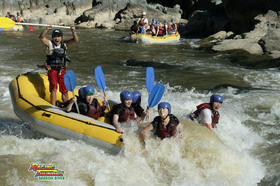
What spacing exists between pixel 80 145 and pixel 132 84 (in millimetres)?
3920

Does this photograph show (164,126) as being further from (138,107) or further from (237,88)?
(237,88)

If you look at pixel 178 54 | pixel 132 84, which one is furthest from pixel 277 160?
pixel 178 54

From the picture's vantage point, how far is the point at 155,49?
14125 mm

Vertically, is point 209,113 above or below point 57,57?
Answer: below

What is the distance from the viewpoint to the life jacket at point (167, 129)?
3.94 metres

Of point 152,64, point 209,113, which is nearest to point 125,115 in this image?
point 209,113

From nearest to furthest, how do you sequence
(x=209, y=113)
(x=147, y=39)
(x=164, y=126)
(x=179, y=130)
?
(x=164, y=126)
(x=179, y=130)
(x=209, y=113)
(x=147, y=39)

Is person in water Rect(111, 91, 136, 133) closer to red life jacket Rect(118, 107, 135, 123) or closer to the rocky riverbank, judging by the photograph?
red life jacket Rect(118, 107, 135, 123)

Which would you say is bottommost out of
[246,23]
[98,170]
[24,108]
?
[98,170]

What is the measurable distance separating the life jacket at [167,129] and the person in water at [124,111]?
0.57 metres

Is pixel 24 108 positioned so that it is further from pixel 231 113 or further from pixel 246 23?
pixel 246 23

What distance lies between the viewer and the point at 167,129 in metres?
3.94

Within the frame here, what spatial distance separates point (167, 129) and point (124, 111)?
0.75 m

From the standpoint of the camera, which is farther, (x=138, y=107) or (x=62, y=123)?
(x=138, y=107)
